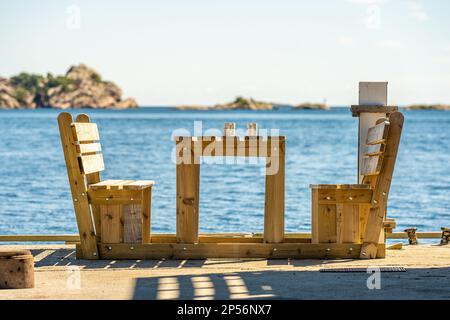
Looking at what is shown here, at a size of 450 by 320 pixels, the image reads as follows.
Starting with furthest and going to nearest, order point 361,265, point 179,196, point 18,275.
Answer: point 179,196 → point 361,265 → point 18,275

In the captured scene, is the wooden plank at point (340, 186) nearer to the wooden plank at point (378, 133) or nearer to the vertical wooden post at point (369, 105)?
the wooden plank at point (378, 133)

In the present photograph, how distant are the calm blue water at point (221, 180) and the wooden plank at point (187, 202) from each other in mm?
11064

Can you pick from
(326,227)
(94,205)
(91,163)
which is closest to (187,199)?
(94,205)

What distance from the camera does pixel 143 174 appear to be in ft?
124

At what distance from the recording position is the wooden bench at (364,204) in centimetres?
861

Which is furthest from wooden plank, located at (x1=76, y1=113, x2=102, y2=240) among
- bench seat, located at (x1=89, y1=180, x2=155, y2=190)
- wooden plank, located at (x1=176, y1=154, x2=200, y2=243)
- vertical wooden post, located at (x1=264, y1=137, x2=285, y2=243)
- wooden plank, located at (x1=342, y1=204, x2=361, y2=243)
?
wooden plank, located at (x1=342, y1=204, x2=361, y2=243)

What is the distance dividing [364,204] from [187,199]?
1594mm

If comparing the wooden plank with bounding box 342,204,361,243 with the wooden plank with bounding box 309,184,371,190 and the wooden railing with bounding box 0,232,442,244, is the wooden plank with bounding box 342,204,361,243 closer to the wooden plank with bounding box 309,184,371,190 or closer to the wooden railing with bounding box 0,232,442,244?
the wooden plank with bounding box 309,184,371,190

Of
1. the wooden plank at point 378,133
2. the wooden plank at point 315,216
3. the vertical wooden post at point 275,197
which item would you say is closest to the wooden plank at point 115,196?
the vertical wooden post at point 275,197

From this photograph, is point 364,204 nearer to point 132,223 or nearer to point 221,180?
point 132,223

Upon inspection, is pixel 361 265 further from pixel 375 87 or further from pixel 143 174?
pixel 143 174

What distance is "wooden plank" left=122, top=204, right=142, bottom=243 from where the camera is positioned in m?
8.85
